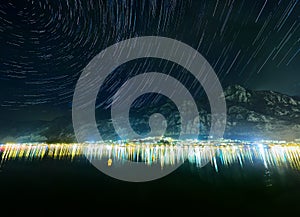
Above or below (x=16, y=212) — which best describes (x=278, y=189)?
above

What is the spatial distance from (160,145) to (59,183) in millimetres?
82107

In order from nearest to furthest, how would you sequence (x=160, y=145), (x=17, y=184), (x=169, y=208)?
(x=169, y=208)
(x=17, y=184)
(x=160, y=145)

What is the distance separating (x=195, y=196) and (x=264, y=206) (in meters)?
8.06

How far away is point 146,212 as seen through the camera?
18.4 meters

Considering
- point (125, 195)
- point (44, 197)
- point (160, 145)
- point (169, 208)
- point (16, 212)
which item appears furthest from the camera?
point (160, 145)

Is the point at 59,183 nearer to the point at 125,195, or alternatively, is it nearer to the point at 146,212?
the point at 125,195

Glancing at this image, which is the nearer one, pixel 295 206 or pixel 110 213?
pixel 110 213

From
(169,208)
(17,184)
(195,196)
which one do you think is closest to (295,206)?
(195,196)

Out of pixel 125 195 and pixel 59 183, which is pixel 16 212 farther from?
pixel 59 183

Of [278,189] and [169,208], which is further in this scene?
[278,189]

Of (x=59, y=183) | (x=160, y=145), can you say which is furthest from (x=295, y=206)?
(x=160, y=145)

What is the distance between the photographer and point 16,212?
17.6 m

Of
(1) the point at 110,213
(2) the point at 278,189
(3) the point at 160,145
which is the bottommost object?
(1) the point at 110,213

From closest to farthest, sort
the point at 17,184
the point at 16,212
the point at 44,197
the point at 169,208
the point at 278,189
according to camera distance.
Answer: the point at 16,212
the point at 169,208
the point at 44,197
the point at 278,189
the point at 17,184
